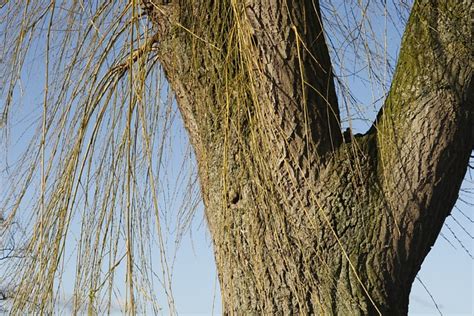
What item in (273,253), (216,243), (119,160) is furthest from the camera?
(119,160)

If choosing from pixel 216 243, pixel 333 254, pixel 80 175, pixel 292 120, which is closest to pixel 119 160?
pixel 80 175

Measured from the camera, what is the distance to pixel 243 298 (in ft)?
6.24

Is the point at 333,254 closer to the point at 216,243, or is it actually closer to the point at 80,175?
the point at 216,243

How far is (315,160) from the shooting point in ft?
6.29

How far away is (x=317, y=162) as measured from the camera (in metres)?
1.92

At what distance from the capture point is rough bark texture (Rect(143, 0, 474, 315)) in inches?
72.9

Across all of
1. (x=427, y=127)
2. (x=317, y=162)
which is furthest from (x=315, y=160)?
(x=427, y=127)

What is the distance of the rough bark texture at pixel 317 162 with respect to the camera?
1.85 m

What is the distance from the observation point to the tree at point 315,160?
1.85m

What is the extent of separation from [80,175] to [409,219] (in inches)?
37.2

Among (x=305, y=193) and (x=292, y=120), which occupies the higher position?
(x=292, y=120)

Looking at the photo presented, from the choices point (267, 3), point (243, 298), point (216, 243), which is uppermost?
point (267, 3)

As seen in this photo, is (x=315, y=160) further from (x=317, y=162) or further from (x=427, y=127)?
(x=427, y=127)

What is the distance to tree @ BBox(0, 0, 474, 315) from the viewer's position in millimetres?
1852
